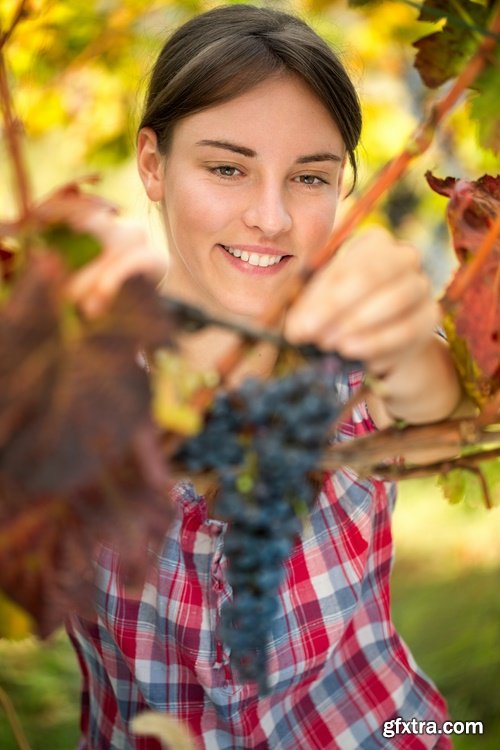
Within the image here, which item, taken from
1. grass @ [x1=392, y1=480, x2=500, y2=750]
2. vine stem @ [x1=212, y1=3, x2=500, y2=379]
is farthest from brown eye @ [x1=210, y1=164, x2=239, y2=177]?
grass @ [x1=392, y1=480, x2=500, y2=750]

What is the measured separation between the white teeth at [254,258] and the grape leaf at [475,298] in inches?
19.8

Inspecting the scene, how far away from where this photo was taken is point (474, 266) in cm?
56

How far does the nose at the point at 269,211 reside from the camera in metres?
1.07

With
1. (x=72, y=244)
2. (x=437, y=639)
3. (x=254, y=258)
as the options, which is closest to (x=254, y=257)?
(x=254, y=258)

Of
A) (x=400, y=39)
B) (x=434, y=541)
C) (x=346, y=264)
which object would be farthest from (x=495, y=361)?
(x=434, y=541)

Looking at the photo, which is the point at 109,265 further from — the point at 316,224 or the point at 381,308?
the point at 316,224

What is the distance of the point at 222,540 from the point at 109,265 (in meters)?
0.64

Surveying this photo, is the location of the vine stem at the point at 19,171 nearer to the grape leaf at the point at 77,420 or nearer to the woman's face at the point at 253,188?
the grape leaf at the point at 77,420

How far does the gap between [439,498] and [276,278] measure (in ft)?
7.94

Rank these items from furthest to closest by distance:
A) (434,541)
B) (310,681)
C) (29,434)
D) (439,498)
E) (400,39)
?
(439,498), (434,541), (400,39), (310,681), (29,434)

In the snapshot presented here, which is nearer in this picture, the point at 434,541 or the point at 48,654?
the point at 48,654

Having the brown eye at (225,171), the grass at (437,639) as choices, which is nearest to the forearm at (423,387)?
the brown eye at (225,171)

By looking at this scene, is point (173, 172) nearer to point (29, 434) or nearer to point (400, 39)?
point (29, 434)

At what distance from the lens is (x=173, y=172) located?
121 cm
